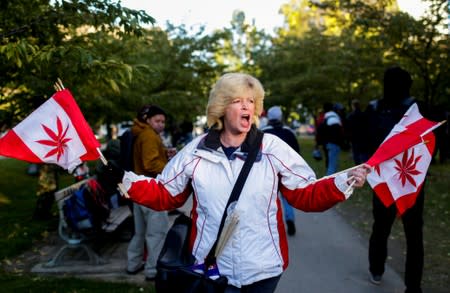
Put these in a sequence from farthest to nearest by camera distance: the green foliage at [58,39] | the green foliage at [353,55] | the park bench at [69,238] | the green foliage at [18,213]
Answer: the green foliage at [353,55] → the green foliage at [18,213] → the park bench at [69,238] → the green foliage at [58,39]

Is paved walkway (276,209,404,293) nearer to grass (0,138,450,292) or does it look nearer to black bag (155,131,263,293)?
grass (0,138,450,292)

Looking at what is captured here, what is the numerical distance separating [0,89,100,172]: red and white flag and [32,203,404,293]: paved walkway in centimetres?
252

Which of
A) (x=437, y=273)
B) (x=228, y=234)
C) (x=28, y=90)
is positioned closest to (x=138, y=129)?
(x=28, y=90)

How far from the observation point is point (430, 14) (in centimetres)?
1230

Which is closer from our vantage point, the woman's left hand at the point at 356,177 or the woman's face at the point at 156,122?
the woman's left hand at the point at 356,177

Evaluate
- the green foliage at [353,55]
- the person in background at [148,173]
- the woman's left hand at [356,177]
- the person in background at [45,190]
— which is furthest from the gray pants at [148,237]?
the green foliage at [353,55]

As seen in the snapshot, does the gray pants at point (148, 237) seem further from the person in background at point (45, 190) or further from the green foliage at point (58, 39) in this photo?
the person in background at point (45, 190)

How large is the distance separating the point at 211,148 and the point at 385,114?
2.44 metres

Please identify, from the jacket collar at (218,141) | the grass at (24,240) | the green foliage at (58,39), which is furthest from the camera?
the grass at (24,240)

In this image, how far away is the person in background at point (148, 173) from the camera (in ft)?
18.0

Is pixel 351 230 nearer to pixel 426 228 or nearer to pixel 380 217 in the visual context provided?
pixel 426 228

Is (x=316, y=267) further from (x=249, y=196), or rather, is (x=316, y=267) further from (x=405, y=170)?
(x=249, y=196)

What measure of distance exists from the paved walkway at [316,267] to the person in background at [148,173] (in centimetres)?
21

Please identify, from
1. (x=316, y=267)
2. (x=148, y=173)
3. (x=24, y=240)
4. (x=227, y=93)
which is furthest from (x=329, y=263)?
(x=24, y=240)
